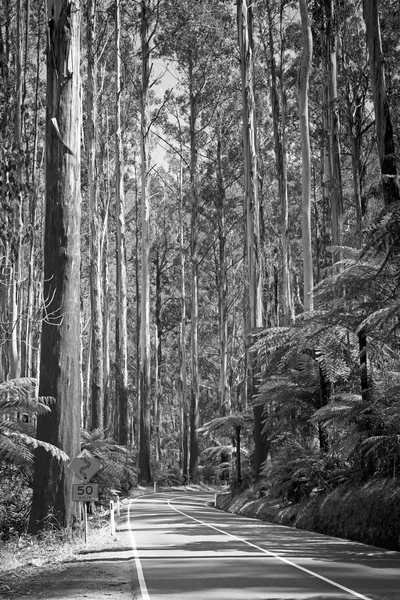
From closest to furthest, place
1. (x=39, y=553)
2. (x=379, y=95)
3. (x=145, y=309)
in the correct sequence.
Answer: (x=39, y=553), (x=379, y=95), (x=145, y=309)

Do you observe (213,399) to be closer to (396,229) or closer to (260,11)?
(260,11)

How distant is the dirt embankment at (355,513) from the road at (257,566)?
35 centimetres

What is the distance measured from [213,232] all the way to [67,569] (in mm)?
36570

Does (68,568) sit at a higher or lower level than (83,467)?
lower

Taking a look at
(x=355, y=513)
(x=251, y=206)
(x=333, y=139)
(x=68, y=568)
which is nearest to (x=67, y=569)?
(x=68, y=568)

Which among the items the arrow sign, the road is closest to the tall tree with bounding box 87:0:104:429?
the road

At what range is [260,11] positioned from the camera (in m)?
32.6

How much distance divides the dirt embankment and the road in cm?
35

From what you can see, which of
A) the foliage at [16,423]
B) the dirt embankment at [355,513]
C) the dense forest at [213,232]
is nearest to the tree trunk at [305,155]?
the dense forest at [213,232]

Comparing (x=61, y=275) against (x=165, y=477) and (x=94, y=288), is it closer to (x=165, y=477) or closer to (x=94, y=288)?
(x=94, y=288)

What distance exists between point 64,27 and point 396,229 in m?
6.92

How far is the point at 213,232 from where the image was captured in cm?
4500

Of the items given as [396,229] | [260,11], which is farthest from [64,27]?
[260,11]

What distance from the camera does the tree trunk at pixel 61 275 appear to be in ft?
37.8
